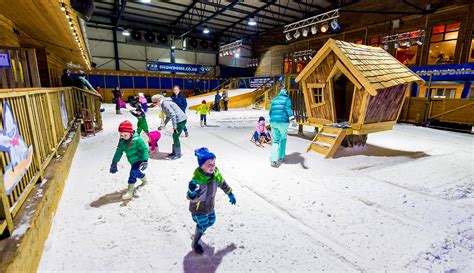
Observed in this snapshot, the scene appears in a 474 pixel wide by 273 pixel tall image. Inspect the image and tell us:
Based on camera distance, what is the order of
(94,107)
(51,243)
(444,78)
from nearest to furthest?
(51,243)
(94,107)
(444,78)

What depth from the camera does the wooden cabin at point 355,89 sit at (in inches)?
243

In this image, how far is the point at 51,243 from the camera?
2717mm

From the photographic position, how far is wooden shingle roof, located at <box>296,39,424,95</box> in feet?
19.4

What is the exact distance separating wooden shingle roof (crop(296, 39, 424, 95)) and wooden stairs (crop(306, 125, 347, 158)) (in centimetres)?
139

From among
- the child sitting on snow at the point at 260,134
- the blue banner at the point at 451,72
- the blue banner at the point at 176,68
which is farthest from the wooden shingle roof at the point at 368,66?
the blue banner at the point at 176,68

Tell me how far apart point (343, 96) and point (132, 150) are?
8105 mm

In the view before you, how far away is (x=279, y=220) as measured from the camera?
135 inches

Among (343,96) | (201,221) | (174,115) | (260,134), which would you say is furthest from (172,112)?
(343,96)

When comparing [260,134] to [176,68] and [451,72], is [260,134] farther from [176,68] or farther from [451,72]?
[176,68]

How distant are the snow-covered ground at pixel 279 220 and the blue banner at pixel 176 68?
79.6ft

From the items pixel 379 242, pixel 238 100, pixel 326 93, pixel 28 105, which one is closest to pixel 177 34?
pixel 238 100

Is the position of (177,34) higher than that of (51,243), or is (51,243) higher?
(177,34)

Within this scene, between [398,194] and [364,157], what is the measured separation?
2.52 meters

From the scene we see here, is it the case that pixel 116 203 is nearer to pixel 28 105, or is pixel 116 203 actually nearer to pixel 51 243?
pixel 51 243
